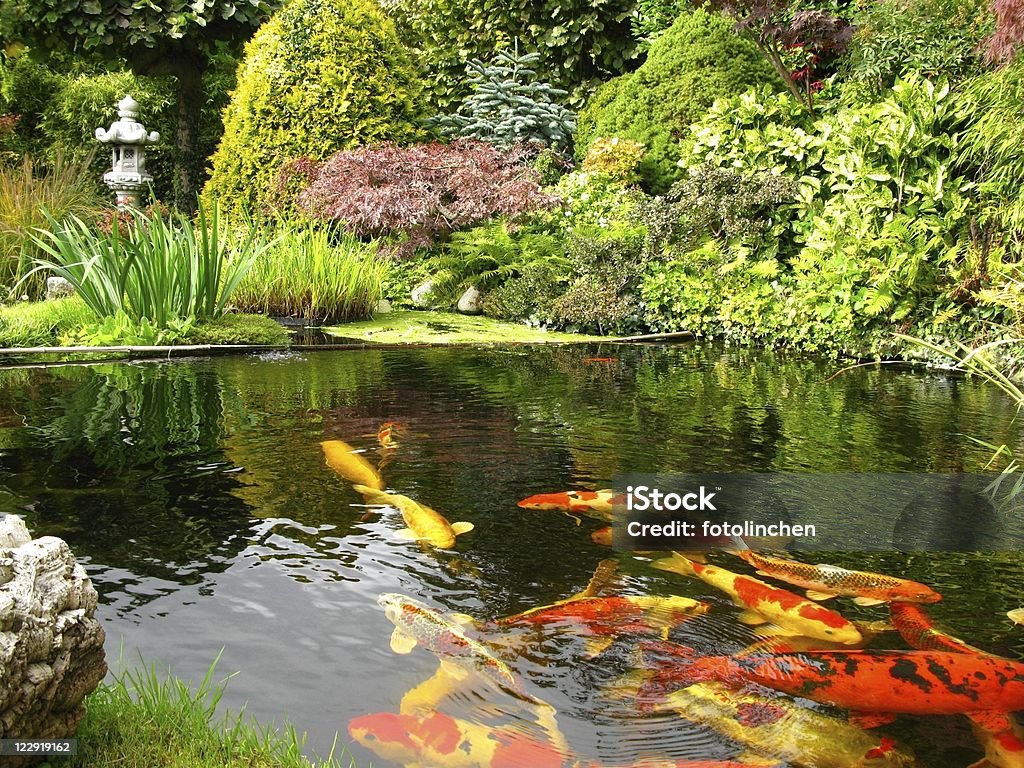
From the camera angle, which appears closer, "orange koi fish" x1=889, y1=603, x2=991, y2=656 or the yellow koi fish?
"orange koi fish" x1=889, y1=603, x2=991, y2=656

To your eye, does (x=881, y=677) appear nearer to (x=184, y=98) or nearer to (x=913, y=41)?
(x=913, y=41)

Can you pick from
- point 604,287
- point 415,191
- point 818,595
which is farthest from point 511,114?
point 818,595

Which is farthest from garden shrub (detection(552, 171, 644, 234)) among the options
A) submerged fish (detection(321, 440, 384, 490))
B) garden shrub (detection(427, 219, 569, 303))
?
submerged fish (detection(321, 440, 384, 490))

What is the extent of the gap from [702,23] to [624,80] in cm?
133

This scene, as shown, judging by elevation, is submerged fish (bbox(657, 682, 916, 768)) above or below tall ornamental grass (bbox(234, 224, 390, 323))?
below

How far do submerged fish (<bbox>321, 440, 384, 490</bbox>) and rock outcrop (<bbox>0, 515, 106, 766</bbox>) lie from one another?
1831 mm

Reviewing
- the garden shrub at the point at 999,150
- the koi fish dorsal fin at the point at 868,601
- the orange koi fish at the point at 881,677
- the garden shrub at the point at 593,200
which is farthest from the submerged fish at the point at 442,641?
the garden shrub at the point at 593,200

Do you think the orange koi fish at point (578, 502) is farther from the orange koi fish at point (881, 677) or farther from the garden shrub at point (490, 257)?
the garden shrub at point (490, 257)

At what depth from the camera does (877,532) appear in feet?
10.0

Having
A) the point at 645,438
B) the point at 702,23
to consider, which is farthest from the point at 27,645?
the point at 702,23

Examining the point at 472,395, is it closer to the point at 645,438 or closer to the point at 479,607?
the point at 645,438

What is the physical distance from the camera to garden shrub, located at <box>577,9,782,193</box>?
10.4 meters

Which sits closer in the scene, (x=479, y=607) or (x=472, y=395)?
(x=479, y=607)

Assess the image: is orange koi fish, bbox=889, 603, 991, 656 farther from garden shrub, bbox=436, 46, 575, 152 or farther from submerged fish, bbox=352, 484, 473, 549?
garden shrub, bbox=436, 46, 575, 152
